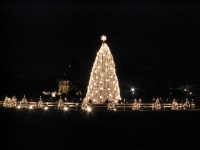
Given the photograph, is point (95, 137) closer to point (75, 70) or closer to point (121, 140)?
point (121, 140)

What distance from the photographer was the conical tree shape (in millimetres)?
33594

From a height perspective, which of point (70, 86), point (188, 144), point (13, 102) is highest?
point (70, 86)

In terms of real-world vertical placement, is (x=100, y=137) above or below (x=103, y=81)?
below

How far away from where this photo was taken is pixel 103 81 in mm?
33469

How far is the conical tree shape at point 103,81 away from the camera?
33594mm

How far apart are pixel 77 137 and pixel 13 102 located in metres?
28.9

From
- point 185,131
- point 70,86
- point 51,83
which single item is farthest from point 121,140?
point 51,83

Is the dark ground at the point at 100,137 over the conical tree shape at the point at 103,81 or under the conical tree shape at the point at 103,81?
under

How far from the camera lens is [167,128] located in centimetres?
1455

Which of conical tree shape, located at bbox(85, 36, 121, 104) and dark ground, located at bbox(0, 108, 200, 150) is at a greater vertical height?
conical tree shape, located at bbox(85, 36, 121, 104)

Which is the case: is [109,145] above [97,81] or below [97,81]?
below

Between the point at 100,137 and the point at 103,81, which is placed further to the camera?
the point at 103,81

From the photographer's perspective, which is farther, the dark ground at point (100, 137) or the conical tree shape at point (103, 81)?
the conical tree shape at point (103, 81)

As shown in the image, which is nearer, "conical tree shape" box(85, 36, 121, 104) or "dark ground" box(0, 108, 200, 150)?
"dark ground" box(0, 108, 200, 150)
